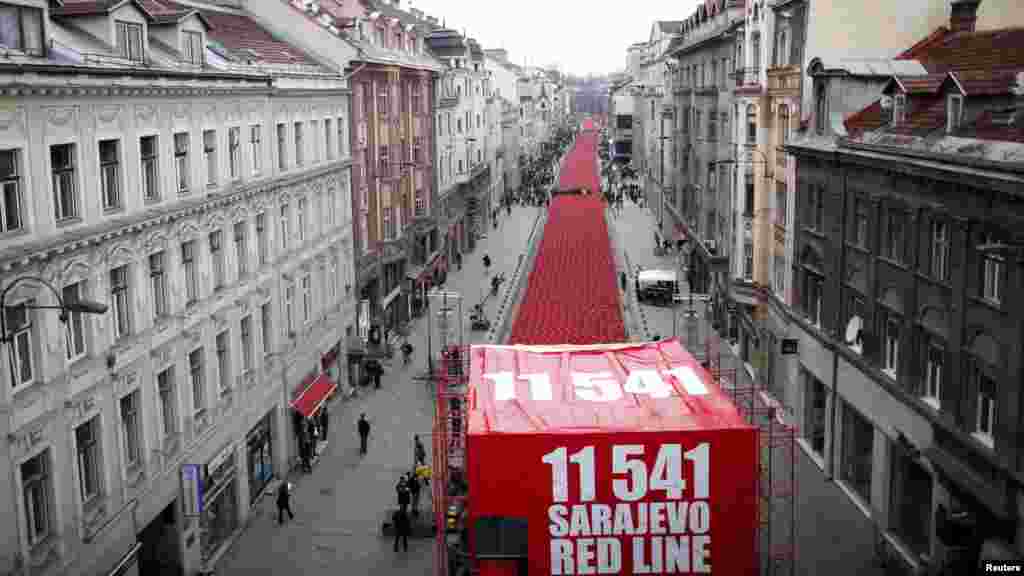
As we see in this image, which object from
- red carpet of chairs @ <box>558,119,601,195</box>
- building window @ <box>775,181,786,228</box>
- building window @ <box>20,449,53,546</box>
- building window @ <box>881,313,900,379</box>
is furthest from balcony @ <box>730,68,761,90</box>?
red carpet of chairs @ <box>558,119,601,195</box>

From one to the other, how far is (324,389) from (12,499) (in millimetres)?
18790

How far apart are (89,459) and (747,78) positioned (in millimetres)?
30307

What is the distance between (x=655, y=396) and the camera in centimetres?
1557

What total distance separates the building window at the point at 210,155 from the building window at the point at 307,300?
8511 millimetres

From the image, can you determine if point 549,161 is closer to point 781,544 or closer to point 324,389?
point 324,389

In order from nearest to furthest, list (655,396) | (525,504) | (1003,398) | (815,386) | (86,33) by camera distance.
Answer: (525,504)
(655,396)
(1003,398)
(86,33)
(815,386)

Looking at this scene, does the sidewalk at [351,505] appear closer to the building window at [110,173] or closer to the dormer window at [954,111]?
the building window at [110,173]

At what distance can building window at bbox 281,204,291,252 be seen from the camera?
32.6 m

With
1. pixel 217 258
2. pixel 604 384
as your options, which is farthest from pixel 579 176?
pixel 604 384

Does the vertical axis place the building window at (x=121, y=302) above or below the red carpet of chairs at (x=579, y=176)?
above

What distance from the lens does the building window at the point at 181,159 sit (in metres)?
24.7

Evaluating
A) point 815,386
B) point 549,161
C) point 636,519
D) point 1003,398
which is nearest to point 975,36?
point 815,386

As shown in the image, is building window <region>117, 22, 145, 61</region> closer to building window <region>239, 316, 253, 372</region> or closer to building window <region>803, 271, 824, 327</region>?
building window <region>239, 316, 253, 372</region>

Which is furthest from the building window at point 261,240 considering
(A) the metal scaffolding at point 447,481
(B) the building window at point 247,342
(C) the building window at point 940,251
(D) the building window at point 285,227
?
(C) the building window at point 940,251
